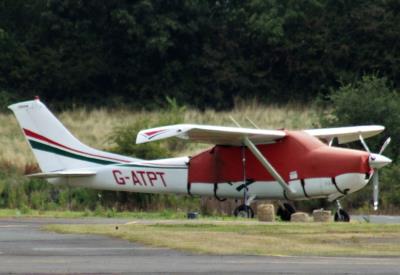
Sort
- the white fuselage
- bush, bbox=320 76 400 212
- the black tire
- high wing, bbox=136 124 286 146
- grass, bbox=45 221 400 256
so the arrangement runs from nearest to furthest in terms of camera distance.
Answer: grass, bbox=45 221 400 256 < the black tire < high wing, bbox=136 124 286 146 < the white fuselage < bush, bbox=320 76 400 212

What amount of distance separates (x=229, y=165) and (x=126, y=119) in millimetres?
21819

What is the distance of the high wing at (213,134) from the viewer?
28109mm

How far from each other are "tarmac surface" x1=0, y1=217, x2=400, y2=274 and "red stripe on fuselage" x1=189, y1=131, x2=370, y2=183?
11.0m

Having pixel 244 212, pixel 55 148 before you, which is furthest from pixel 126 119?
pixel 244 212

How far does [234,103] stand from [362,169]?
27069 mm

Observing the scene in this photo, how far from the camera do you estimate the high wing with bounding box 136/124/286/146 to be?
92.2 ft

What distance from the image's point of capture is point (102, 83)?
5906cm

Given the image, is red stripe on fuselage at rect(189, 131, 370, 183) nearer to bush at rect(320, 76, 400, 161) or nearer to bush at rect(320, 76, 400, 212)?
bush at rect(320, 76, 400, 212)

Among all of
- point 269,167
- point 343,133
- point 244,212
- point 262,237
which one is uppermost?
point 343,133

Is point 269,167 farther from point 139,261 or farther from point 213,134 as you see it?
point 139,261

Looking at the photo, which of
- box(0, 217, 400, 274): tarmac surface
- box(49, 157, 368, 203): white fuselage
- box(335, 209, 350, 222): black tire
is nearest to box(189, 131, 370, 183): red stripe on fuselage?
box(49, 157, 368, 203): white fuselage

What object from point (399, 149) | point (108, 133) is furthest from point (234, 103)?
point (399, 149)

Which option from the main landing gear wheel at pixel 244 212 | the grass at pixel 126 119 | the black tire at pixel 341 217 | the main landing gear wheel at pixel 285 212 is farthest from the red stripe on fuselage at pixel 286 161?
the grass at pixel 126 119

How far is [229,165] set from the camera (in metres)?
30.6
